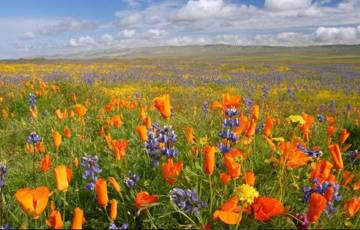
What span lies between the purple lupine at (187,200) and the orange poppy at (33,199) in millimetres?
787

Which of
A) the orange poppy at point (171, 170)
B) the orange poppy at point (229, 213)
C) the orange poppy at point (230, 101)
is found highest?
the orange poppy at point (230, 101)

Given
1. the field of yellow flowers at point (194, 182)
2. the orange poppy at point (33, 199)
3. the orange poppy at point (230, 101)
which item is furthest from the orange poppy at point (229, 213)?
the orange poppy at point (230, 101)

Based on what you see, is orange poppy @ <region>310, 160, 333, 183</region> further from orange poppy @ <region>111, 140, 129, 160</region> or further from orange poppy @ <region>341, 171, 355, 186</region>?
orange poppy @ <region>111, 140, 129, 160</region>

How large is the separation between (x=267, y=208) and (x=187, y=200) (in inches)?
26.6

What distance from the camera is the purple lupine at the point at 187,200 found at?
8.17 ft

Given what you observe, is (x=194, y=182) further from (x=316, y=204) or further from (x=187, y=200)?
(x=316, y=204)

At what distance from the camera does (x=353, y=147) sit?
5680mm

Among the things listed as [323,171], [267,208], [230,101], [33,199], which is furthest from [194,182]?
[33,199]

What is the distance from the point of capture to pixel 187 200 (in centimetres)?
254

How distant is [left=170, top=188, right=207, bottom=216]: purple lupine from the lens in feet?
8.17

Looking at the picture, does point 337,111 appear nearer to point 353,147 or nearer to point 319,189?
point 353,147

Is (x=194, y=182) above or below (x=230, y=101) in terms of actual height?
below

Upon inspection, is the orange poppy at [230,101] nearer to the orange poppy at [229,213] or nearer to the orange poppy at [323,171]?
the orange poppy at [323,171]

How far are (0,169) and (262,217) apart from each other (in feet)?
6.17
